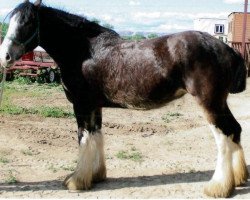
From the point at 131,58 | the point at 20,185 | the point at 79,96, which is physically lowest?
the point at 20,185

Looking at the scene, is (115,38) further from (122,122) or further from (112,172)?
(122,122)

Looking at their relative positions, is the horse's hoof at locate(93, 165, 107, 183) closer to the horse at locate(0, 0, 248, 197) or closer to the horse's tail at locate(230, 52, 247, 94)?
the horse at locate(0, 0, 248, 197)

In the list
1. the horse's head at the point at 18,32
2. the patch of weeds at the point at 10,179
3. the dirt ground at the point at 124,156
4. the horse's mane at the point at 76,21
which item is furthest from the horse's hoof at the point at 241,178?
the horse's head at the point at 18,32

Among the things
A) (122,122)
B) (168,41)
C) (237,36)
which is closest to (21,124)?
(122,122)

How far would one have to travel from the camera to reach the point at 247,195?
17.3ft

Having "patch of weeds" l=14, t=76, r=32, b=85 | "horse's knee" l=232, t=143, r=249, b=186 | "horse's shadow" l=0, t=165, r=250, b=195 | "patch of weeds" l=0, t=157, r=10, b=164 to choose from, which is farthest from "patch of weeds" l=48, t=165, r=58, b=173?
"patch of weeds" l=14, t=76, r=32, b=85

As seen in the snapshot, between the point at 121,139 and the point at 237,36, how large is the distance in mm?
38097

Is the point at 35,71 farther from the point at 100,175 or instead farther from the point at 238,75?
the point at 238,75

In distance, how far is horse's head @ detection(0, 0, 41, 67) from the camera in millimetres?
5078

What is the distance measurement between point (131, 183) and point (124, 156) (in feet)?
3.98

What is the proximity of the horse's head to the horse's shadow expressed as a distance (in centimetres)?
166

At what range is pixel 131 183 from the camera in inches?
228

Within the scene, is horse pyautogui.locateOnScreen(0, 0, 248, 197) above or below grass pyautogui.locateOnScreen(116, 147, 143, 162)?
above

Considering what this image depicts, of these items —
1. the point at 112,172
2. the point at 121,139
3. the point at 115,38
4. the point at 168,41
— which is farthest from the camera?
the point at 121,139
